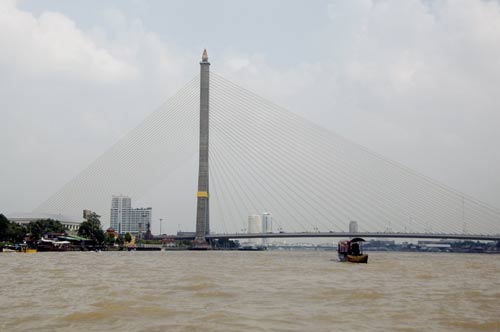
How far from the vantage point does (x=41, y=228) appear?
8175 cm

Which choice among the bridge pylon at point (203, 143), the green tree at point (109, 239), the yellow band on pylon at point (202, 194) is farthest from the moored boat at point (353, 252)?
the green tree at point (109, 239)

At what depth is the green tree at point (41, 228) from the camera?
78.5 meters

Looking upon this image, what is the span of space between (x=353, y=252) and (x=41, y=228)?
56.7 metres

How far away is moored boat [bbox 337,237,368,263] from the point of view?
4162 cm

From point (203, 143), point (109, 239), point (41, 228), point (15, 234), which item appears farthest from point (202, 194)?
point (15, 234)

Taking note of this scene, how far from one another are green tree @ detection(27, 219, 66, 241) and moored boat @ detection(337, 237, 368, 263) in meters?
50.6

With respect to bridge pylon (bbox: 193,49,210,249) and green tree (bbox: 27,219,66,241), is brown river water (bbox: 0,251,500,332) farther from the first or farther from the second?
green tree (bbox: 27,219,66,241)

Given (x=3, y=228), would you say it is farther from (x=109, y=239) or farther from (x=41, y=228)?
(x=109, y=239)

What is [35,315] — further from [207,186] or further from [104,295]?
[207,186]

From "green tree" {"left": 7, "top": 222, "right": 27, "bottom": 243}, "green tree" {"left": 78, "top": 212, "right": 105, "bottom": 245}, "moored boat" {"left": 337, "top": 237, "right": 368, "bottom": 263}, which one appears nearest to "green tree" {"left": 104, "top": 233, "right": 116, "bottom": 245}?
"green tree" {"left": 78, "top": 212, "right": 105, "bottom": 245}

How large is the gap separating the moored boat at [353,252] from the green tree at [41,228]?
1992 inches

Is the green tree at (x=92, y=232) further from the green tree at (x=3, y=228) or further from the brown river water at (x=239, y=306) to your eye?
the brown river water at (x=239, y=306)

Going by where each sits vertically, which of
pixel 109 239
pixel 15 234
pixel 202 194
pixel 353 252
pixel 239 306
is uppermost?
pixel 202 194

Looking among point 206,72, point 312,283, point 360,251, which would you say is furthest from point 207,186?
point 312,283
